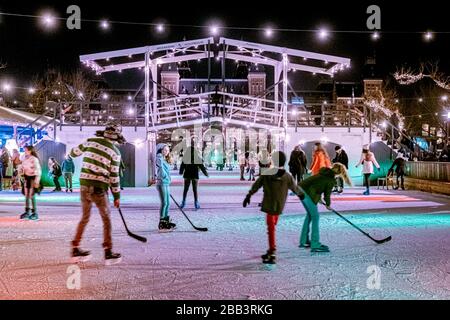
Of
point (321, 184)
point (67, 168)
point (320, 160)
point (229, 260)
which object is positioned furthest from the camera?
point (67, 168)

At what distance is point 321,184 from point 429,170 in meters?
14.2

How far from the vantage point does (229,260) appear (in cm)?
698

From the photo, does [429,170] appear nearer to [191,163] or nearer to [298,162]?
[298,162]

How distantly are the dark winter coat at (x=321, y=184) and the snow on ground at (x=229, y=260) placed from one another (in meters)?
0.84

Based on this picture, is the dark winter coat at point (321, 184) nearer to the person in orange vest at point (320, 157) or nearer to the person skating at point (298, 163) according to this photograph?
the person in orange vest at point (320, 157)

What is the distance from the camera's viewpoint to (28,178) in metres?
10.9

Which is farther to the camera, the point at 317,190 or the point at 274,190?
the point at 317,190

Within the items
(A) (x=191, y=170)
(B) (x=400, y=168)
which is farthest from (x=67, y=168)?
(B) (x=400, y=168)

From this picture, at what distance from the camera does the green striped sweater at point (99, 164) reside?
21.9ft

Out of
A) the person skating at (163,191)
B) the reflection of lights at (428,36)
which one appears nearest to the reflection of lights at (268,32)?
the reflection of lights at (428,36)

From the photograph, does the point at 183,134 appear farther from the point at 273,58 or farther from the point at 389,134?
the point at 389,134

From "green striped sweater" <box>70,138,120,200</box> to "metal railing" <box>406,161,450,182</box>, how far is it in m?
14.9

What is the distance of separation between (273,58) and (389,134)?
22.0 ft
